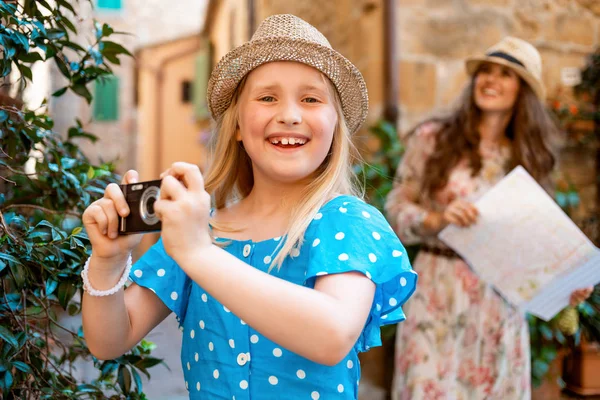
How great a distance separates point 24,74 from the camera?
142 cm

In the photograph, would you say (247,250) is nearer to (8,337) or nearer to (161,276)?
(161,276)

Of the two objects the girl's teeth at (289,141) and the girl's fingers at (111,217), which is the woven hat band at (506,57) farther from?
the girl's fingers at (111,217)

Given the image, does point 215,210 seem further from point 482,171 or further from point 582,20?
point 582,20

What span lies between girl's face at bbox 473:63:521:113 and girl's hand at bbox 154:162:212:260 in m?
1.96

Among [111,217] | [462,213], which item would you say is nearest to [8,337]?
[111,217]

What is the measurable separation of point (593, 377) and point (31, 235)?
11.4 ft

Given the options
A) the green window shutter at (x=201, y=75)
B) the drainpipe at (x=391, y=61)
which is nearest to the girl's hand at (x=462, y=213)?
the drainpipe at (x=391, y=61)

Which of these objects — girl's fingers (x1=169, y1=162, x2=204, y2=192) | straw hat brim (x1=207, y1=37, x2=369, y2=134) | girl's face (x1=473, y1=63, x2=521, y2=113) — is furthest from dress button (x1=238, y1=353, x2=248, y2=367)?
girl's face (x1=473, y1=63, x2=521, y2=113)

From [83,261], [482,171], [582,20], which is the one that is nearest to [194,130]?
[582,20]

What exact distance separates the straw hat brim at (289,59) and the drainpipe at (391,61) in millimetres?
2594

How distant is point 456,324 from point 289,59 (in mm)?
1759

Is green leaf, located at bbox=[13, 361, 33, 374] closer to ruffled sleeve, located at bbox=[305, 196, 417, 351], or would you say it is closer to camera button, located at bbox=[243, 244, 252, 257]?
camera button, located at bbox=[243, 244, 252, 257]

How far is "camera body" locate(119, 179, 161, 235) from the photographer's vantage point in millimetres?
1022

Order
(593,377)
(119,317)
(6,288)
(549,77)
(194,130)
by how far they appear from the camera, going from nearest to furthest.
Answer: (119,317), (6,288), (593,377), (549,77), (194,130)
